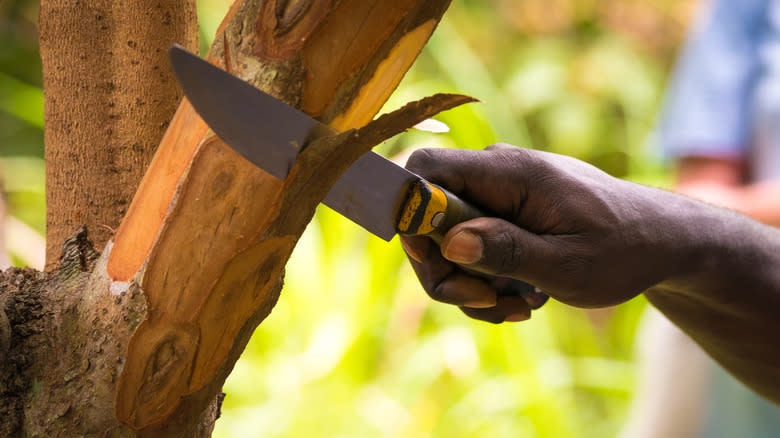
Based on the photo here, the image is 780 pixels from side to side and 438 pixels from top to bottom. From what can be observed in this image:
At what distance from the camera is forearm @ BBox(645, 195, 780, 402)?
2.44 ft

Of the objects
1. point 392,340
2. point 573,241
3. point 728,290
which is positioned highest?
point 392,340

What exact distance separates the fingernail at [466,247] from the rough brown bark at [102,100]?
332mm

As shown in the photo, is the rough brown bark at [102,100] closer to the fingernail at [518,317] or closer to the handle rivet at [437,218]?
the handle rivet at [437,218]

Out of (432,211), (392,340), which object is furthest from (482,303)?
(392,340)

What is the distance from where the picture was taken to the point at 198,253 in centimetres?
47

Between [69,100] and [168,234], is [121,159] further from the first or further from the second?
[168,234]

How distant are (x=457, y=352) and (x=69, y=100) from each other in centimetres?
150

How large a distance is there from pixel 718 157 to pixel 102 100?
4.26ft

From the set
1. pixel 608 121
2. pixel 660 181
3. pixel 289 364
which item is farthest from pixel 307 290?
pixel 608 121

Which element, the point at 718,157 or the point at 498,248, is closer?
the point at 498,248

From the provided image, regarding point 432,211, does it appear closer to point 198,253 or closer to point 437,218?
point 437,218

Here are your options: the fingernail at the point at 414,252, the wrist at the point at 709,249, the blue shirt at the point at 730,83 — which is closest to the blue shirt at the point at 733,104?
the blue shirt at the point at 730,83

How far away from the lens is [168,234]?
467 mm

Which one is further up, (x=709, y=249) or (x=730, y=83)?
(x=730, y=83)
